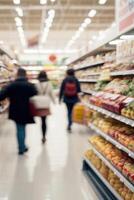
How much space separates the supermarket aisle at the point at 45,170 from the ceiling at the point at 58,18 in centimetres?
1190

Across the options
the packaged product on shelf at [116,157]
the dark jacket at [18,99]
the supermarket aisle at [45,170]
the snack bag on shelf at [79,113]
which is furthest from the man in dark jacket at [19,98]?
the snack bag on shelf at [79,113]

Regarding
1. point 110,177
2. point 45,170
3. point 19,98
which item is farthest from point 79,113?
point 110,177

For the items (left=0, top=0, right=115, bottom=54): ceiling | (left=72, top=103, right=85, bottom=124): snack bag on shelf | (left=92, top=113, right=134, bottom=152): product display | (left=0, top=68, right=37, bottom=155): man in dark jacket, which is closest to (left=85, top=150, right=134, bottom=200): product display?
(left=92, top=113, right=134, bottom=152): product display

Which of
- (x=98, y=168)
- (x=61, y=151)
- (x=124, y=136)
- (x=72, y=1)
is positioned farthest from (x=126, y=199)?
(x=72, y=1)

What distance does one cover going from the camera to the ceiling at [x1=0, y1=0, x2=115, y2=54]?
1912 cm

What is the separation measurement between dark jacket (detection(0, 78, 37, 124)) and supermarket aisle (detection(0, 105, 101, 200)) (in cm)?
71

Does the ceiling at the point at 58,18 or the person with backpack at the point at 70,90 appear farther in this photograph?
the ceiling at the point at 58,18

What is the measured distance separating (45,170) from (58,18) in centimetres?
1864

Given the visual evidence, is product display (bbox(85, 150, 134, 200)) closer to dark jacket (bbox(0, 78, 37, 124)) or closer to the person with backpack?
dark jacket (bbox(0, 78, 37, 124))

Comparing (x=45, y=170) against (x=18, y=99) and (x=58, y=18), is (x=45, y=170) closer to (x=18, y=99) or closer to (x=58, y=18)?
(x=18, y=99)

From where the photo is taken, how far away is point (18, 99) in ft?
21.8

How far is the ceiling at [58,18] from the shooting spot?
1912 cm

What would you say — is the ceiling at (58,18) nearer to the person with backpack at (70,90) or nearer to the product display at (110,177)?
the person with backpack at (70,90)

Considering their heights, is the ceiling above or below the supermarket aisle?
above
